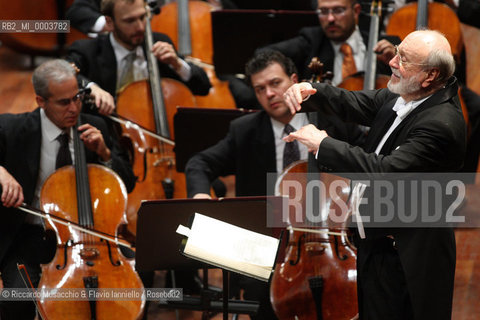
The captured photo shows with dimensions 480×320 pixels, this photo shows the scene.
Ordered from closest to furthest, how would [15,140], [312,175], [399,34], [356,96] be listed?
[356,96], [312,175], [15,140], [399,34]

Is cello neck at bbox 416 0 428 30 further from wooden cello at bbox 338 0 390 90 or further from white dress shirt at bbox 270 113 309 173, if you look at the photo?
white dress shirt at bbox 270 113 309 173

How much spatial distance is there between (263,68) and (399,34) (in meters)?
0.84

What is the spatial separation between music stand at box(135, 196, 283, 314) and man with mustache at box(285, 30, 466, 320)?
37 centimetres

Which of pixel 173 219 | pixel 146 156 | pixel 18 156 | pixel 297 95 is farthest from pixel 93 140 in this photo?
pixel 297 95

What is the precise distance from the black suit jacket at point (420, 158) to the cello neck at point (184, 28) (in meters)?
1.92

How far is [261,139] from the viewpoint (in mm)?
3178

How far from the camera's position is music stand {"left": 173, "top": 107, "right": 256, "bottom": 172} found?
322 centimetres

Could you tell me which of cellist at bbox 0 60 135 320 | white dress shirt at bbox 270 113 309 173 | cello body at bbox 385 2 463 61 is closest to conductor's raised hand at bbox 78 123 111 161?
cellist at bbox 0 60 135 320

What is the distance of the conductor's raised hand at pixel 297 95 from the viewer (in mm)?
2203

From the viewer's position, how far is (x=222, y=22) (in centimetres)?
383

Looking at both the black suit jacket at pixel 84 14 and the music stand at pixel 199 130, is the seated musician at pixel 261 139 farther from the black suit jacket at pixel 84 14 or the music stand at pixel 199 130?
the black suit jacket at pixel 84 14

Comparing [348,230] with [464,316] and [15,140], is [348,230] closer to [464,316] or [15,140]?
[464,316]

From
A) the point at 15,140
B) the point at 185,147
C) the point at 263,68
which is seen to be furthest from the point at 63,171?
the point at 263,68

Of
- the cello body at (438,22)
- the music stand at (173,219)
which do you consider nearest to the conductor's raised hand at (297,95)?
the music stand at (173,219)
